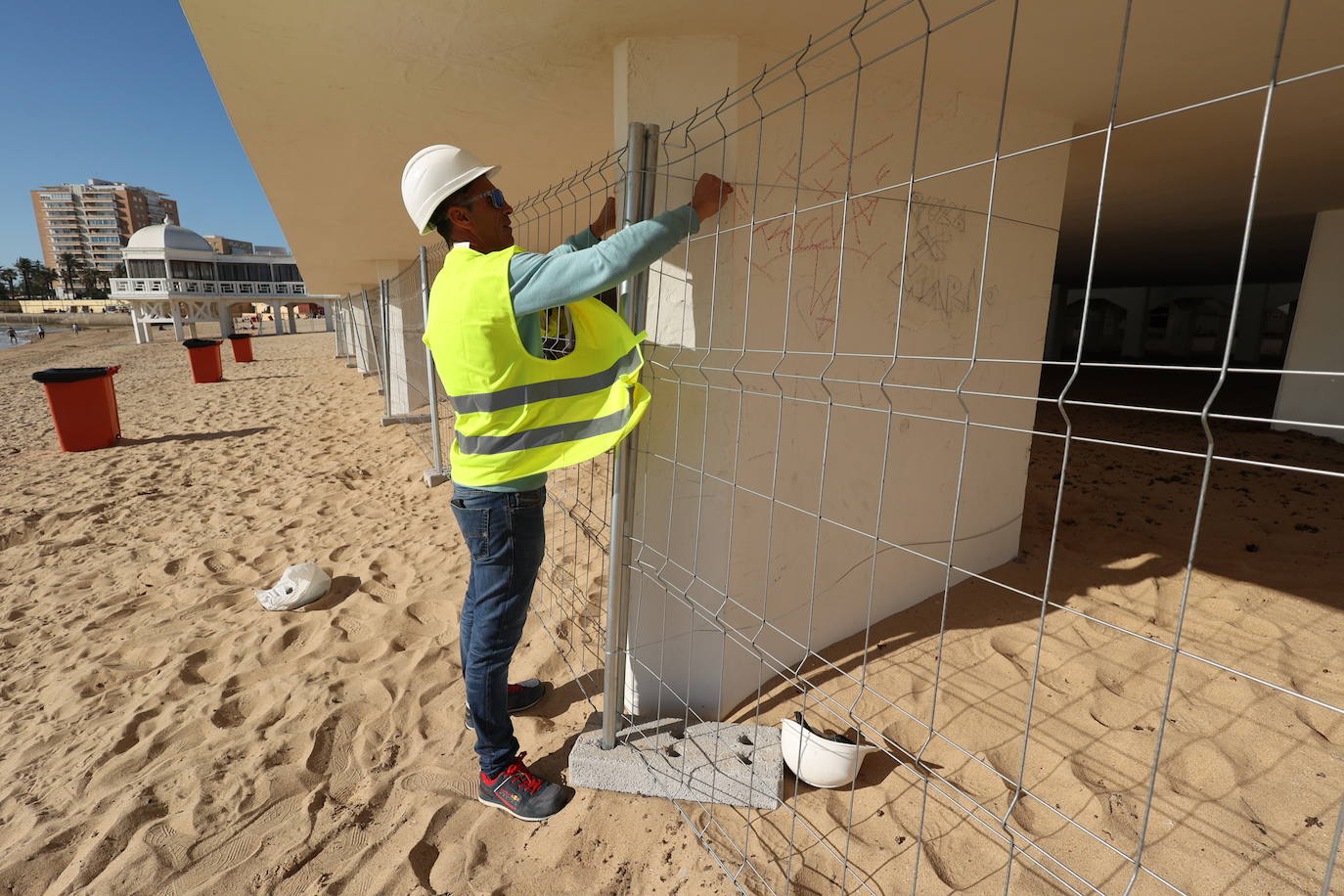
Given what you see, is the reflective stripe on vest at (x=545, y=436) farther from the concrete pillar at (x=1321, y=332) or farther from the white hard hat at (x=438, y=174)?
the concrete pillar at (x=1321, y=332)

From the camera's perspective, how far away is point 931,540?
126 inches

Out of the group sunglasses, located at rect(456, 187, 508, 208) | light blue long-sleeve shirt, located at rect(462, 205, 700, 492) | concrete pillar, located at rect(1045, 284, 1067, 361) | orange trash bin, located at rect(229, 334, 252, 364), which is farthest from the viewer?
orange trash bin, located at rect(229, 334, 252, 364)

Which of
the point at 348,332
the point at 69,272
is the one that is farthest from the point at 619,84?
the point at 69,272

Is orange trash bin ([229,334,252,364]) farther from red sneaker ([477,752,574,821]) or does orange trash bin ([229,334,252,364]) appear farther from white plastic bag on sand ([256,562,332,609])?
red sneaker ([477,752,574,821])

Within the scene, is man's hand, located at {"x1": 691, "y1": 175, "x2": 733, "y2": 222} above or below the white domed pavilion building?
below

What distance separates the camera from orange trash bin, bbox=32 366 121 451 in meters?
7.25

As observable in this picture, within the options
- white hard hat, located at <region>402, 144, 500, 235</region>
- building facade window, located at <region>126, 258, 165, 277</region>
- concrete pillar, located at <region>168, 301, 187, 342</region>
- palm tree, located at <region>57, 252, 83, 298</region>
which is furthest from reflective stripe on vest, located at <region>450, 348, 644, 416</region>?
palm tree, located at <region>57, 252, 83, 298</region>

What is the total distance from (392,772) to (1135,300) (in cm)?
2156

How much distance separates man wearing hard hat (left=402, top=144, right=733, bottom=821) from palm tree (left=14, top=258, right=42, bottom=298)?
9773cm

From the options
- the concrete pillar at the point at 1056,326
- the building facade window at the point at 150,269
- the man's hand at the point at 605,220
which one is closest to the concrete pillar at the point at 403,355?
the man's hand at the point at 605,220

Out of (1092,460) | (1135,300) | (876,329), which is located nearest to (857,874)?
(876,329)

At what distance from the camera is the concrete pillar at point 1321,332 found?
6250 millimetres

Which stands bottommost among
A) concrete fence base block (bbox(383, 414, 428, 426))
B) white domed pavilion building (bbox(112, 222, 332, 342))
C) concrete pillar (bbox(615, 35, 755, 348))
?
concrete fence base block (bbox(383, 414, 428, 426))

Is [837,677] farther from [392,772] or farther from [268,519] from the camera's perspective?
[268,519]
